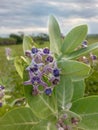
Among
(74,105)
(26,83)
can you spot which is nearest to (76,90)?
(74,105)

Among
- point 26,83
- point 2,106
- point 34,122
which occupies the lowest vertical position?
point 2,106

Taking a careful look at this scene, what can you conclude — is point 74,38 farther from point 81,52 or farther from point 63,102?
point 63,102

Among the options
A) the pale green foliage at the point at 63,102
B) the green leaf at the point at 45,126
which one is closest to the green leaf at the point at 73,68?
the pale green foliage at the point at 63,102

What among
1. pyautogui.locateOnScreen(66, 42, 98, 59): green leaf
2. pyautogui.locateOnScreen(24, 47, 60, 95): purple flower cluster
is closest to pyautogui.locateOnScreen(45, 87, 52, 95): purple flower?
pyautogui.locateOnScreen(24, 47, 60, 95): purple flower cluster

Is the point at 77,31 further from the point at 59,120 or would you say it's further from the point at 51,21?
the point at 59,120

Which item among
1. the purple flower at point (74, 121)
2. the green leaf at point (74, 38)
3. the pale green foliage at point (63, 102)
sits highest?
the green leaf at point (74, 38)

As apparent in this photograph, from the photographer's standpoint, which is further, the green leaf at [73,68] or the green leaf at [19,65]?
the green leaf at [19,65]

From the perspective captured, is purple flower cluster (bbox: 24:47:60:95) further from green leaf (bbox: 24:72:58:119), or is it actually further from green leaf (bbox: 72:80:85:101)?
green leaf (bbox: 72:80:85:101)

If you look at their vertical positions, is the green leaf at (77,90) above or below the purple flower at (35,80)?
below

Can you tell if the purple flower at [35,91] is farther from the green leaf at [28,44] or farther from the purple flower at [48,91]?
the green leaf at [28,44]
